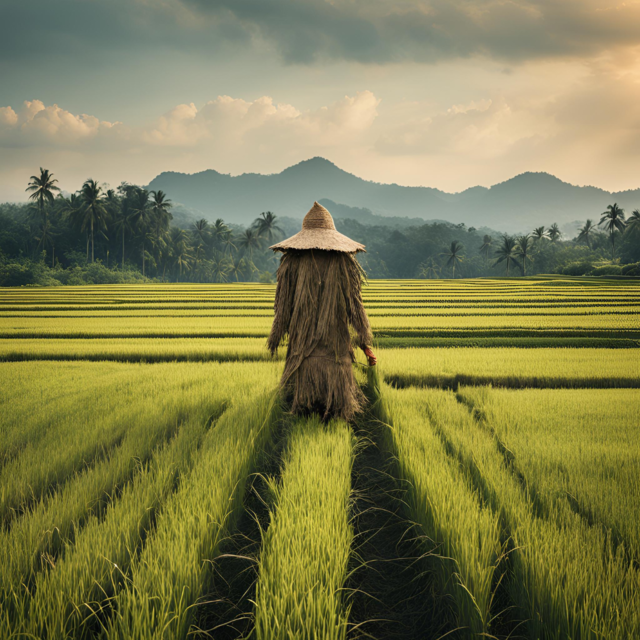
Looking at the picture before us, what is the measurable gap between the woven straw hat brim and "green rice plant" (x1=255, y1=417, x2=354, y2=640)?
1.60m

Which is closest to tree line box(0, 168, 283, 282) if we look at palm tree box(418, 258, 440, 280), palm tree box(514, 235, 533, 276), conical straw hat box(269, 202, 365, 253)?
palm tree box(418, 258, 440, 280)

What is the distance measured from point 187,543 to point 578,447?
2738 mm

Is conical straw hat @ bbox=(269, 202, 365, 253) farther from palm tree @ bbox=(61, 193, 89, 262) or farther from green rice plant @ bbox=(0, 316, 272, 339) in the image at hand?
palm tree @ bbox=(61, 193, 89, 262)

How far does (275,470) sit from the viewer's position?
2.77 metres

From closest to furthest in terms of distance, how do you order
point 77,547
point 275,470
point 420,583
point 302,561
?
point 302,561, point 77,547, point 420,583, point 275,470

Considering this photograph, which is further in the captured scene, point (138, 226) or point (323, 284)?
point (138, 226)

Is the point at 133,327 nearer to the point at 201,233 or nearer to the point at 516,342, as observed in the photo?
the point at 516,342

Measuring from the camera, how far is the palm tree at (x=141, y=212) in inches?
1721

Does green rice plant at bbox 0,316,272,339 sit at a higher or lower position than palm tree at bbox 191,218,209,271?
lower

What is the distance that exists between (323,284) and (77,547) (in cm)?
238

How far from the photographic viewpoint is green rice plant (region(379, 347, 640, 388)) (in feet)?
15.7

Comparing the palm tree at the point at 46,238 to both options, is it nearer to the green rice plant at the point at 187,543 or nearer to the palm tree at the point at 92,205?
the palm tree at the point at 92,205

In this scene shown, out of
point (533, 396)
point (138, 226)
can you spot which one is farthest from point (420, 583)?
point (138, 226)

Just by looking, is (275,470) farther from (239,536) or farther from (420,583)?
(420,583)
